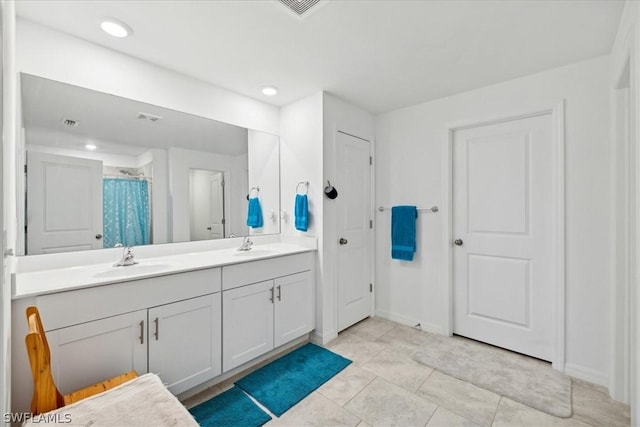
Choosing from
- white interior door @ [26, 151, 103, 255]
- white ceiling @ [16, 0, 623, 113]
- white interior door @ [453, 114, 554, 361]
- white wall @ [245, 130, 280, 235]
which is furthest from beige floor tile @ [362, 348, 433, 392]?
white ceiling @ [16, 0, 623, 113]

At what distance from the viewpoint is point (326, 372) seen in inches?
86.9

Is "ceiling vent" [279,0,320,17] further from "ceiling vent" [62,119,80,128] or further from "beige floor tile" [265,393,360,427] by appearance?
"beige floor tile" [265,393,360,427]

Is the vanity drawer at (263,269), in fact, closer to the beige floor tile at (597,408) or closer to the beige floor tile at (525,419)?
the beige floor tile at (525,419)

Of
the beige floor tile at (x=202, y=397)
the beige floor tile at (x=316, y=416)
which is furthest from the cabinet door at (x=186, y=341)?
the beige floor tile at (x=316, y=416)

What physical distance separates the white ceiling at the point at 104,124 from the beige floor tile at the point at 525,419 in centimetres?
283

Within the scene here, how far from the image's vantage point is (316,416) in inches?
69.5

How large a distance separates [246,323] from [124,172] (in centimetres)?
143

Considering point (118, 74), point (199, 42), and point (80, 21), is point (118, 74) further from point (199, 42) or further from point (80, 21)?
point (199, 42)

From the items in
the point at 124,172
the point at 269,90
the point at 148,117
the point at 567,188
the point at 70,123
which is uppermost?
the point at 269,90

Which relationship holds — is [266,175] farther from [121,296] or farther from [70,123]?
[121,296]

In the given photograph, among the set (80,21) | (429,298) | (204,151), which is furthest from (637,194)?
(80,21)

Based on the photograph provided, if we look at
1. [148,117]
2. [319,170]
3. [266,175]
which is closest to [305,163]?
[319,170]

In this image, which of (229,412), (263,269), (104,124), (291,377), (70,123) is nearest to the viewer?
(229,412)

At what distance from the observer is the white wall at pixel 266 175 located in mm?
2861
